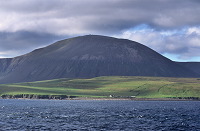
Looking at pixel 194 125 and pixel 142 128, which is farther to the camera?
pixel 194 125

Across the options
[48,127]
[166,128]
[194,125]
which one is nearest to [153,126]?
[166,128]

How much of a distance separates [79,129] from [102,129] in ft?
17.6

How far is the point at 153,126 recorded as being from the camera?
3430 inches

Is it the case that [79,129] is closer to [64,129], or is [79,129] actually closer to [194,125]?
[64,129]

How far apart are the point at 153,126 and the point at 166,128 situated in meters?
4.12

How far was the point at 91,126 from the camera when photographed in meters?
86.3

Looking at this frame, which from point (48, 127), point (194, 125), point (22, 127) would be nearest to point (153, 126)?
point (194, 125)

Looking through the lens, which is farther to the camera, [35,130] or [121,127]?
[121,127]

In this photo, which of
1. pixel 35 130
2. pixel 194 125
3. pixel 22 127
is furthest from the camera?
pixel 194 125

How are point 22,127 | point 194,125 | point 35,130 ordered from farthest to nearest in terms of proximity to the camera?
1. point 194,125
2. point 22,127
3. point 35,130

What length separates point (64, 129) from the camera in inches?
3157

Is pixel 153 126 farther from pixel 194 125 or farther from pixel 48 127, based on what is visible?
pixel 48 127

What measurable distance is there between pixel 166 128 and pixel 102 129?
630 inches

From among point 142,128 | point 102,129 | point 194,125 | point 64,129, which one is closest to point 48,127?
point 64,129
